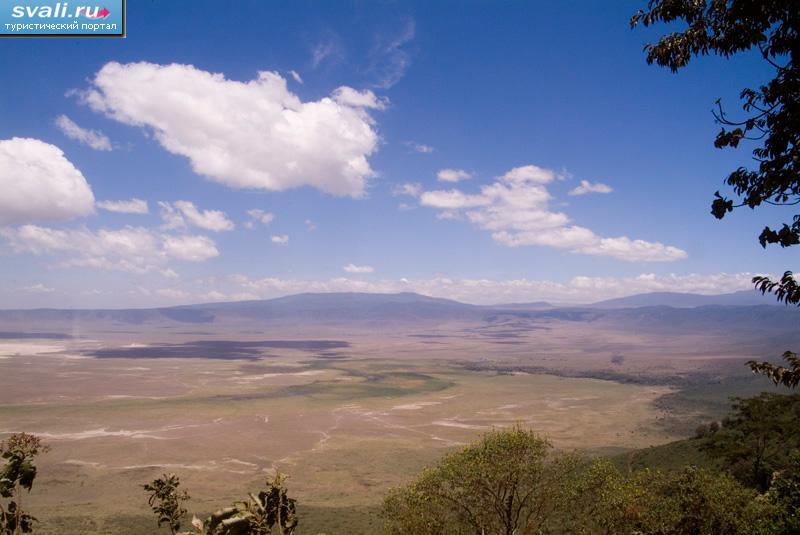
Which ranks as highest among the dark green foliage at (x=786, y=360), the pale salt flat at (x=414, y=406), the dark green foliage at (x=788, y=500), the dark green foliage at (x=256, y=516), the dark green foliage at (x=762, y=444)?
the dark green foliage at (x=786, y=360)

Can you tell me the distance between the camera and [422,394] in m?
129

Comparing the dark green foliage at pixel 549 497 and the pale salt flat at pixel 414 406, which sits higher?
the dark green foliage at pixel 549 497

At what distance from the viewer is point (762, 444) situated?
36719 millimetres

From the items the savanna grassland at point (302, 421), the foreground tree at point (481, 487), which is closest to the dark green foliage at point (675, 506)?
the foreground tree at point (481, 487)

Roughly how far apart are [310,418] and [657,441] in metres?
64.6

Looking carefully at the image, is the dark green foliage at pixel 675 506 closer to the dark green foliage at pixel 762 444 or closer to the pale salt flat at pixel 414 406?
the dark green foliage at pixel 762 444

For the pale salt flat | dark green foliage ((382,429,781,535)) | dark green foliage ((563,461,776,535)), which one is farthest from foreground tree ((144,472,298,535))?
the pale salt flat

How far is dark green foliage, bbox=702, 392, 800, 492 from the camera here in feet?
116

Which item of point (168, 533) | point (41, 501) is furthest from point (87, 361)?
point (168, 533)

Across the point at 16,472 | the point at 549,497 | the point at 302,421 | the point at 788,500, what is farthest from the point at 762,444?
the point at 302,421

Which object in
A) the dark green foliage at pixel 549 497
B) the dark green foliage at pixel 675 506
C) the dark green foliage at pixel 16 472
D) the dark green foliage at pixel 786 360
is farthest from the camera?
the dark green foliage at pixel 549 497

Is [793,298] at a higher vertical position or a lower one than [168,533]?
higher

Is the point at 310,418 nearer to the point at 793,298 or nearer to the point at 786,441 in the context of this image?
the point at 786,441

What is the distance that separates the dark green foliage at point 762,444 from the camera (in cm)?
3544
